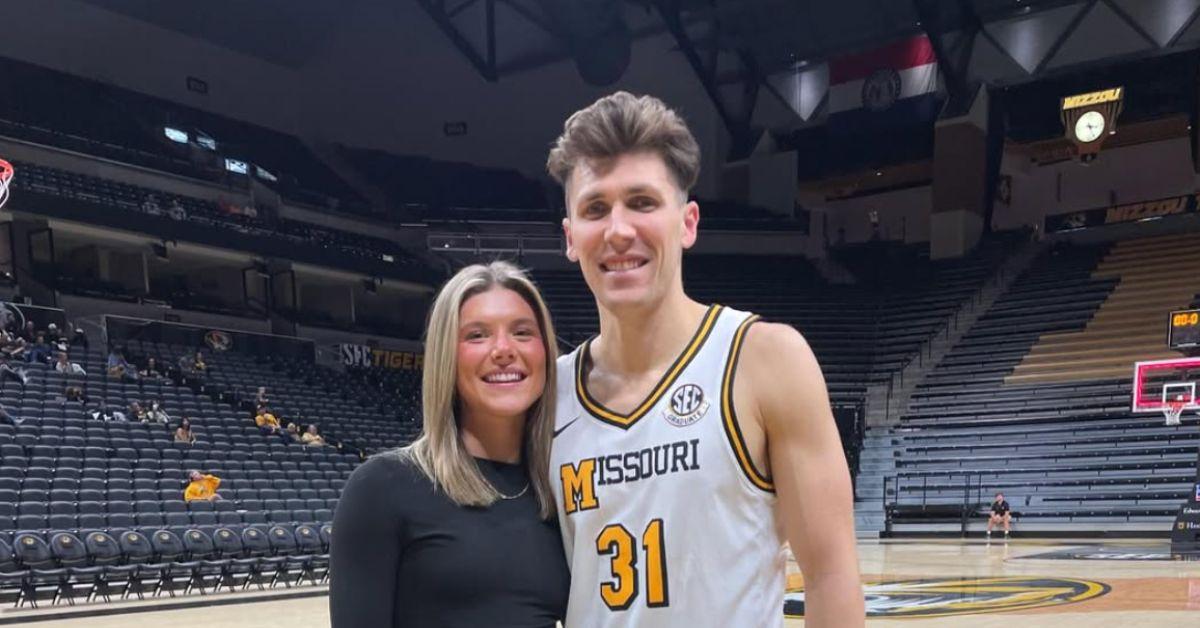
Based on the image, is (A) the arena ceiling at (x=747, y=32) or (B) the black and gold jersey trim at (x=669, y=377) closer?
(B) the black and gold jersey trim at (x=669, y=377)

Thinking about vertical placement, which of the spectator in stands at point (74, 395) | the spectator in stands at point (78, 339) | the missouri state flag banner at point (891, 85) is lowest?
the spectator in stands at point (74, 395)

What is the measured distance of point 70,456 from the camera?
1213cm

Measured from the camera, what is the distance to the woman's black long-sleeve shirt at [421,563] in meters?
1.72

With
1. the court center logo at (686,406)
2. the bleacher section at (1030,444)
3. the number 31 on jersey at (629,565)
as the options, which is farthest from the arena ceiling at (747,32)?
the number 31 on jersey at (629,565)

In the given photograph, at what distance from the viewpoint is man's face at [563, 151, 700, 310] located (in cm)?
177

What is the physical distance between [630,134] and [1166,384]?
53.0 feet

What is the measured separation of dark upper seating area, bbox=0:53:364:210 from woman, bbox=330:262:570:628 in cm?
2497

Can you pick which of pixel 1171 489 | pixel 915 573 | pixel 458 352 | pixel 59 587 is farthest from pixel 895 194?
pixel 458 352

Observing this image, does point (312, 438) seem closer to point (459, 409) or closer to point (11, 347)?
point (11, 347)

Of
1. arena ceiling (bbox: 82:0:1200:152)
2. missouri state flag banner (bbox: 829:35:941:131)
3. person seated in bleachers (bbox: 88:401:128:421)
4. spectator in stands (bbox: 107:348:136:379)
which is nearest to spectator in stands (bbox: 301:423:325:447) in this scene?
person seated in bleachers (bbox: 88:401:128:421)

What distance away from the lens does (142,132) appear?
26.2m

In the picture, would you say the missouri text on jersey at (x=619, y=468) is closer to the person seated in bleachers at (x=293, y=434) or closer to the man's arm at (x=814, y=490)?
the man's arm at (x=814, y=490)

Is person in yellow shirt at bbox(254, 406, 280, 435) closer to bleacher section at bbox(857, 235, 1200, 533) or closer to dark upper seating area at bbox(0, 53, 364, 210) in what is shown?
dark upper seating area at bbox(0, 53, 364, 210)

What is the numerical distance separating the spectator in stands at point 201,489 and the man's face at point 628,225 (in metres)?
11.4
